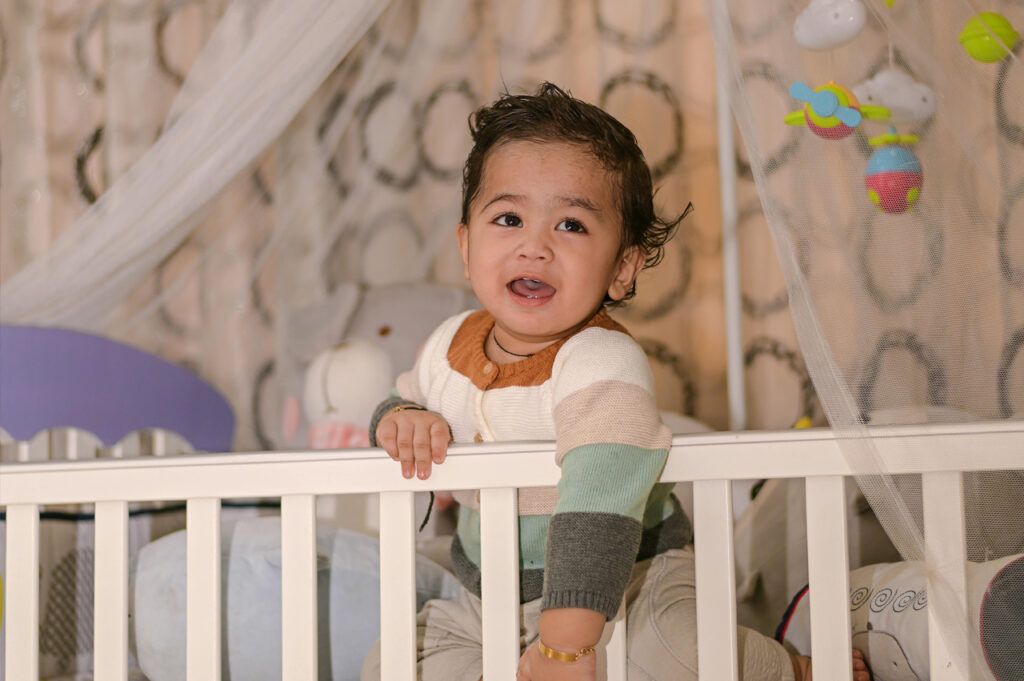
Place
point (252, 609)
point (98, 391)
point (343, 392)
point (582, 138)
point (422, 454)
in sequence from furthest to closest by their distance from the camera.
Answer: point (343, 392) < point (98, 391) < point (252, 609) < point (582, 138) < point (422, 454)

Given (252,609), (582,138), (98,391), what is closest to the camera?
(582,138)

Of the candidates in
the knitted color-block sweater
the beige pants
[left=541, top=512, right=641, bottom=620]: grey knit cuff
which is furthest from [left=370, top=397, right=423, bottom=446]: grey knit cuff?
[left=541, top=512, right=641, bottom=620]: grey knit cuff

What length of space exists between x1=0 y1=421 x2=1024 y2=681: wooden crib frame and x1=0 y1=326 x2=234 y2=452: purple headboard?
0.50 m

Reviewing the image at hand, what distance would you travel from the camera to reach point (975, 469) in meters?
0.91

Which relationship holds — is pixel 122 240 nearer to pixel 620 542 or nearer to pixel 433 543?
pixel 433 543

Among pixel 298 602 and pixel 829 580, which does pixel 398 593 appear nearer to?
pixel 298 602

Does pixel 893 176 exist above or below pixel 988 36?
below

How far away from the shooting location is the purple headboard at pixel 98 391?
142 centimetres

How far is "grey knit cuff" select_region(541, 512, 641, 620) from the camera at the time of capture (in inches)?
33.7

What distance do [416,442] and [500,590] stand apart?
0.17 metres

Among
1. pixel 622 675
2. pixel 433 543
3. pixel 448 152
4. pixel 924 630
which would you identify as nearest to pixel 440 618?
pixel 622 675

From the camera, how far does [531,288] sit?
1058mm

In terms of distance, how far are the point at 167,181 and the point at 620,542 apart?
86cm

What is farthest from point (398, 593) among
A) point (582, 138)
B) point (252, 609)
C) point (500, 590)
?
point (582, 138)
